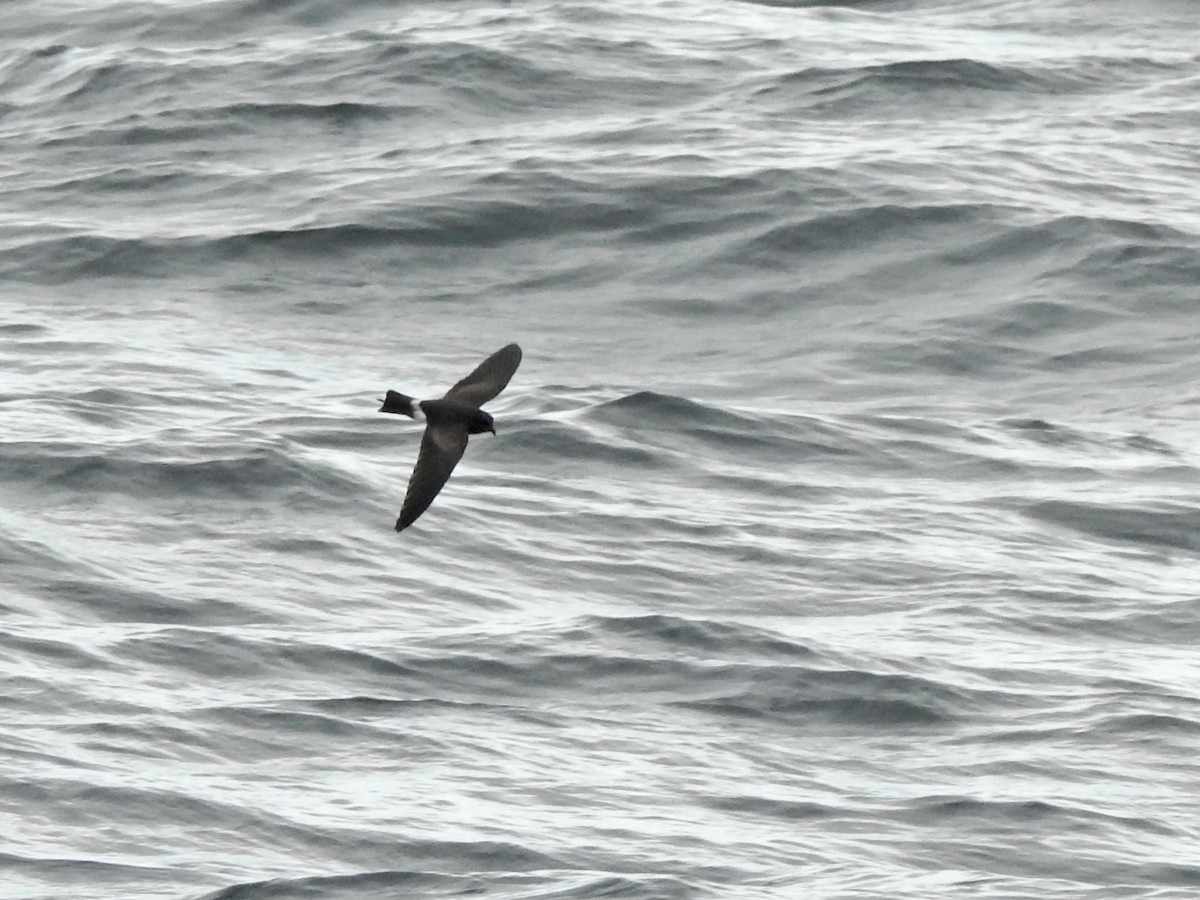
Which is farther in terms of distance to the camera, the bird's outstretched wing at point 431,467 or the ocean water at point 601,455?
the ocean water at point 601,455

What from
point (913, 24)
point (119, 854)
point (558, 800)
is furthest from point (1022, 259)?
point (119, 854)

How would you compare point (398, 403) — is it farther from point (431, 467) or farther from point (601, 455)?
point (601, 455)

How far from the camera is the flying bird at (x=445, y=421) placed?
30.9 feet

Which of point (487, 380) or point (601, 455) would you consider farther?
point (601, 455)

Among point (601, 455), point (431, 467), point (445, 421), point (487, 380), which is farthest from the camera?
point (601, 455)

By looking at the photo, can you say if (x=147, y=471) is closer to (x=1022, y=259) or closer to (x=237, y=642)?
(x=237, y=642)

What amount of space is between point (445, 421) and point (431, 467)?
43 centimetres

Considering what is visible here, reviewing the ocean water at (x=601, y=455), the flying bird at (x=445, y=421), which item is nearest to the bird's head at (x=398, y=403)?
the flying bird at (x=445, y=421)

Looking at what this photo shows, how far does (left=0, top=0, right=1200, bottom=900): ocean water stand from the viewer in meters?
10.8

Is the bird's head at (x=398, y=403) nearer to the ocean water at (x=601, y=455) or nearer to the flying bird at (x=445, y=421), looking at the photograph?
the flying bird at (x=445, y=421)

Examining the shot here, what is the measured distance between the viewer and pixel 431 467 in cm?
956

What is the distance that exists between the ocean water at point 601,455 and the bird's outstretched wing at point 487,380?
1574mm

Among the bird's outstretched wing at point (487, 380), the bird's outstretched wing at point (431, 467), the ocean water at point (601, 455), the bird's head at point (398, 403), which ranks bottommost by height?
the ocean water at point (601, 455)

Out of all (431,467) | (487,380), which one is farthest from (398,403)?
(487,380)
